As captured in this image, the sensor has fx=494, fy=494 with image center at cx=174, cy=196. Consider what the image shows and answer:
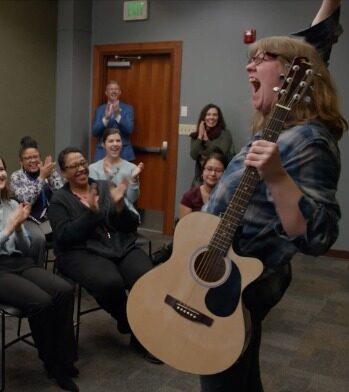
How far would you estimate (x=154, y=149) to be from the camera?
18.1 feet

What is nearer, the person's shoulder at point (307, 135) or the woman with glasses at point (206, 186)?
the person's shoulder at point (307, 135)

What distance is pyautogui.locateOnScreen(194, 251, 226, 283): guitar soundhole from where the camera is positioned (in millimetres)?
1233

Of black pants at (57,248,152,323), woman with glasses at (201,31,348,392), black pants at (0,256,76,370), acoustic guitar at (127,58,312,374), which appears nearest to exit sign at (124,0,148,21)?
black pants at (57,248,152,323)

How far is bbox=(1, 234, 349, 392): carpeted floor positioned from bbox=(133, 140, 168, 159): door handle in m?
2.46

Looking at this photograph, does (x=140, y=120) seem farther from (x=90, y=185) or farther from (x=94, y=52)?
(x=90, y=185)

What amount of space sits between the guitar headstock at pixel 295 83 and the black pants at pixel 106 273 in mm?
1524

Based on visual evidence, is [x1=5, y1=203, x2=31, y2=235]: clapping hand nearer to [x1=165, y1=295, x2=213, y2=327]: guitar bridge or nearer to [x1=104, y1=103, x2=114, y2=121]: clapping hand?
[x1=165, y1=295, x2=213, y2=327]: guitar bridge

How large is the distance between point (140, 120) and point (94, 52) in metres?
0.99

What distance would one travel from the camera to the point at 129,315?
135 centimetres

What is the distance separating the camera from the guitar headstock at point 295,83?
3.68 feet

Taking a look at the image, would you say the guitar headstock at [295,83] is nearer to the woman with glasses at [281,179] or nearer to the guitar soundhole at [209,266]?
the woman with glasses at [281,179]

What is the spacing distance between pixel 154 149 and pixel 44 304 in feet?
11.6

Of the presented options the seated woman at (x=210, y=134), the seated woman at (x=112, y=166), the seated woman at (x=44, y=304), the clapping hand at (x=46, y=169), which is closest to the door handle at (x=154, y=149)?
the seated woman at (x=210, y=134)

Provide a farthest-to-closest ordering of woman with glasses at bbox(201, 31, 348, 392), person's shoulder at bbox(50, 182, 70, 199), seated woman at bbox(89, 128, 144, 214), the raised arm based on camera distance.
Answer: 1. seated woman at bbox(89, 128, 144, 214)
2. person's shoulder at bbox(50, 182, 70, 199)
3. the raised arm
4. woman with glasses at bbox(201, 31, 348, 392)
